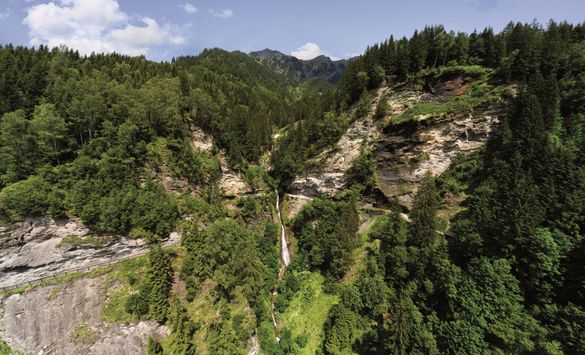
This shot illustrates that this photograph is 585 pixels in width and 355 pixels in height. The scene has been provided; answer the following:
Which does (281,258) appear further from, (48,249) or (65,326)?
(48,249)

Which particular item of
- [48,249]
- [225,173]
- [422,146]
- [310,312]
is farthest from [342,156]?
[48,249]

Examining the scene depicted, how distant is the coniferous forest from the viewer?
72.3 ft

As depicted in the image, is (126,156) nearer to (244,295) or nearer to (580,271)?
(244,295)

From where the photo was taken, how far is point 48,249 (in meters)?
30.1

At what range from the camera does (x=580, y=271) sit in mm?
19516

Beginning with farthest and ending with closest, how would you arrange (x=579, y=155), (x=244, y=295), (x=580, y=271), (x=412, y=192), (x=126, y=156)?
(x=412, y=192), (x=126, y=156), (x=244, y=295), (x=579, y=155), (x=580, y=271)

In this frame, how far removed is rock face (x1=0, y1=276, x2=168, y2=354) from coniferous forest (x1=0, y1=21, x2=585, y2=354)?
970 mm

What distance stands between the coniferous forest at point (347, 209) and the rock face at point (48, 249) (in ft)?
4.10

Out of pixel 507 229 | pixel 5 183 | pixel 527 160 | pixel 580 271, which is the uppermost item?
pixel 527 160

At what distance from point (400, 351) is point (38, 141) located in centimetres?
5369

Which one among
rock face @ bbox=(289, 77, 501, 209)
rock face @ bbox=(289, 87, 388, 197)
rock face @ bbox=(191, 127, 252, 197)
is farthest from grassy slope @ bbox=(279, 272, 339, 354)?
rock face @ bbox=(191, 127, 252, 197)

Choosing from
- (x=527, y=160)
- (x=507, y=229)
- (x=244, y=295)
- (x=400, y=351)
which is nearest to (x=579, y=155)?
(x=527, y=160)

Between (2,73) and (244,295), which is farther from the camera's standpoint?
(2,73)

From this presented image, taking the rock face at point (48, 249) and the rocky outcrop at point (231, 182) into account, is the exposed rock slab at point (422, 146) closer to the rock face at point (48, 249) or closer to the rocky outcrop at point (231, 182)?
the rocky outcrop at point (231, 182)
